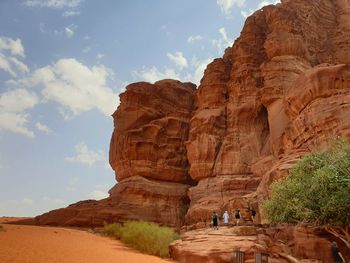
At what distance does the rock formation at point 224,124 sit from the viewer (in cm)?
3925

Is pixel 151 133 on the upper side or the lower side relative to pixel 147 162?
upper

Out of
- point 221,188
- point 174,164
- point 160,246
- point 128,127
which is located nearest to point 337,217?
point 160,246

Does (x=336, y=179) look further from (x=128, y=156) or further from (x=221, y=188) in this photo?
(x=128, y=156)

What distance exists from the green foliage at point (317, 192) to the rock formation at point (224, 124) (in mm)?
8897

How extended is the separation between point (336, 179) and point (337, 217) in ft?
5.86

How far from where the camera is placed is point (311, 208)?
65.5 feet

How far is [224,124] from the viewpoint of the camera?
47188 millimetres

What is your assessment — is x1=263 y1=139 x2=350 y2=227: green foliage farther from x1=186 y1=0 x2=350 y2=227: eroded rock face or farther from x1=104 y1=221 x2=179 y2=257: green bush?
x1=104 y1=221 x2=179 y2=257: green bush

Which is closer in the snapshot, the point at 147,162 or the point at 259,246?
the point at 259,246

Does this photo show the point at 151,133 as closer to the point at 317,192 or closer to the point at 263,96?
the point at 263,96

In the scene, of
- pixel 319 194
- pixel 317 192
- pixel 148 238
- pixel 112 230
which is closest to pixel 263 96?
pixel 112 230

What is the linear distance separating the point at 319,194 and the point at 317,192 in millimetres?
151

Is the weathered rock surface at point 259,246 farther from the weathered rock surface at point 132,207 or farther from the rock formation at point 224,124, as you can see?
the weathered rock surface at point 132,207

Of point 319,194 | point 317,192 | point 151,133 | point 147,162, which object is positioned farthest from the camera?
point 151,133
